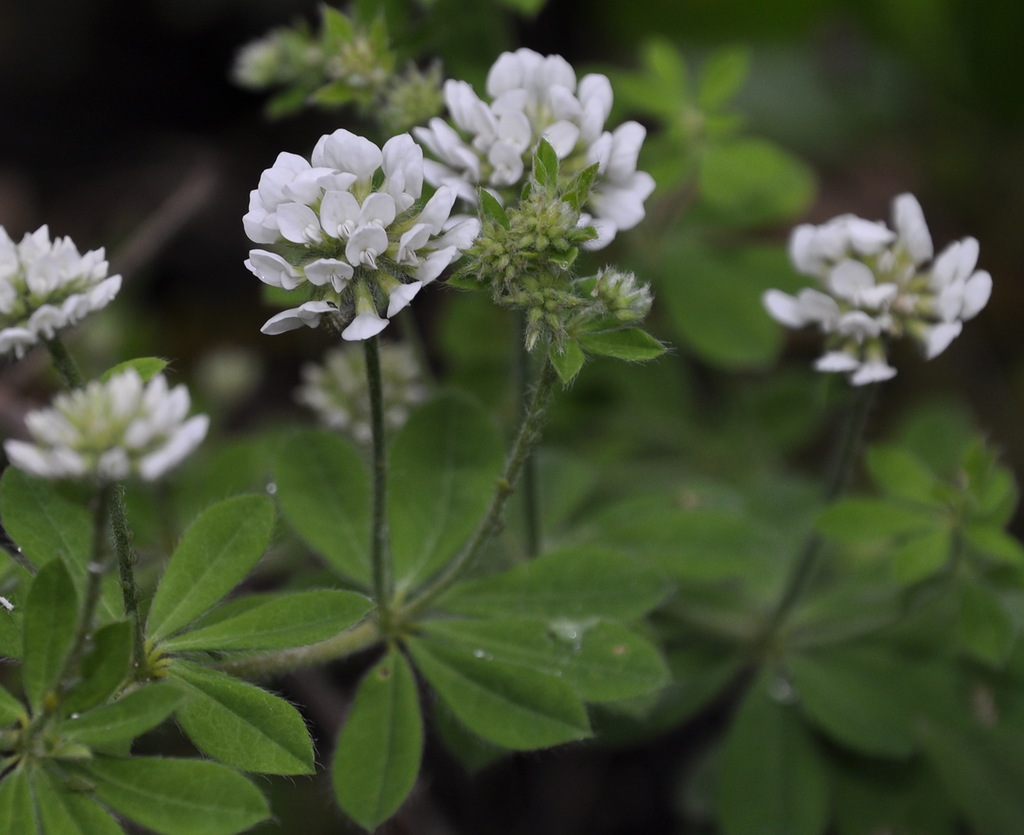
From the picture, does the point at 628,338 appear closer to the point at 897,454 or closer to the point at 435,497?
the point at 435,497

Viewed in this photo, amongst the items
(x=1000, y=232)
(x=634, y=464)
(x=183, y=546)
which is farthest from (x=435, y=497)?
(x=1000, y=232)

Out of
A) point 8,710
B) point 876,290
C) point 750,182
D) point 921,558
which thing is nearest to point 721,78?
point 750,182

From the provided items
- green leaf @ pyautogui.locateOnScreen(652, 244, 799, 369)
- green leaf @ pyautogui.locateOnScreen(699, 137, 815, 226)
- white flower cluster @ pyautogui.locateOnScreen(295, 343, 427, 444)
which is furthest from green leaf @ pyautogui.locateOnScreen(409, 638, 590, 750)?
green leaf @ pyautogui.locateOnScreen(699, 137, 815, 226)

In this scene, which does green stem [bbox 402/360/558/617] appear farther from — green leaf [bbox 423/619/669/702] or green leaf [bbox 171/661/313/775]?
green leaf [bbox 171/661/313/775]

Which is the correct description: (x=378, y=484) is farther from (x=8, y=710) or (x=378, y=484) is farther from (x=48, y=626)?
(x=8, y=710)

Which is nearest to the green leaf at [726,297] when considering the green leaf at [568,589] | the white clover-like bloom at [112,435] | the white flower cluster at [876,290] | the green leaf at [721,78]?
the green leaf at [721,78]
